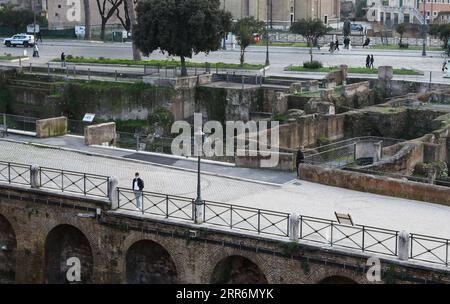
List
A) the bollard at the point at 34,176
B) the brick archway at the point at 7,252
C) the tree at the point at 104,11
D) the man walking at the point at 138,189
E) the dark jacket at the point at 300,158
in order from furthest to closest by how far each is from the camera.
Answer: the tree at the point at 104,11 < the dark jacket at the point at 300,158 < the brick archway at the point at 7,252 < the bollard at the point at 34,176 < the man walking at the point at 138,189

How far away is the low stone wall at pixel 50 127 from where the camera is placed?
3622 cm

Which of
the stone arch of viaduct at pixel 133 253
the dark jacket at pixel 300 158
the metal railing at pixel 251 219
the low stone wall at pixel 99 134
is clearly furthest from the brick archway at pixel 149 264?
the low stone wall at pixel 99 134

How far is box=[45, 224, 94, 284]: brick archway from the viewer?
2706 cm

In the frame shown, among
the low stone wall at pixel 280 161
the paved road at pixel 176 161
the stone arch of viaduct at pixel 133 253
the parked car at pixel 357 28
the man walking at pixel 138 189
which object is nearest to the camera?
the stone arch of viaduct at pixel 133 253

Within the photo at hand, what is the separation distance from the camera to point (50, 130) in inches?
1443

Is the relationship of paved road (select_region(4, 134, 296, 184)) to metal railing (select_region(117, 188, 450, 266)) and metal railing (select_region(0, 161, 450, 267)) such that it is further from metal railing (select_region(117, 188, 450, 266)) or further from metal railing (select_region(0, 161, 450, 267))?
metal railing (select_region(117, 188, 450, 266))

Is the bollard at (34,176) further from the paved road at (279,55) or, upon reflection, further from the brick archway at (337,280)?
the paved road at (279,55)

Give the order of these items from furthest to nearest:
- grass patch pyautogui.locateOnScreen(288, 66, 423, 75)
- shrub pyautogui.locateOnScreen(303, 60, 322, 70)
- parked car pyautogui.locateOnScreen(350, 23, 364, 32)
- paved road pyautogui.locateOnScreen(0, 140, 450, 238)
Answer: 1. parked car pyautogui.locateOnScreen(350, 23, 364, 32)
2. shrub pyautogui.locateOnScreen(303, 60, 322, 70)
3. grass patch pyautogui.locateOnScreen(288, 66, 423, 75)
4. paved road pyautogui.locateOnScreen(0, 140, 450, 238)

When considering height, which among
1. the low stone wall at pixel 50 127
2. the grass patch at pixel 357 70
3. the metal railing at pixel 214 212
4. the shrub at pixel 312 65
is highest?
the shrub at pixel 312 65

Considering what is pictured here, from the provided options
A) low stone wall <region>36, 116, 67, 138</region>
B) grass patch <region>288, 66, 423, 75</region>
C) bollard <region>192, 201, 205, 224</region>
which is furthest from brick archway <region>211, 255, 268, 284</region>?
grass patch <region>288, 66, 423, 75</region>

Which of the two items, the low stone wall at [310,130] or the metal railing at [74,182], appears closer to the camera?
the metal railing at [74,182]

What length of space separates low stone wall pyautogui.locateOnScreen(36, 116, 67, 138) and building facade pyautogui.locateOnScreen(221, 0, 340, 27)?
57323 millimetres

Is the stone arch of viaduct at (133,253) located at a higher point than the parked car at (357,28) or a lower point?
lower
